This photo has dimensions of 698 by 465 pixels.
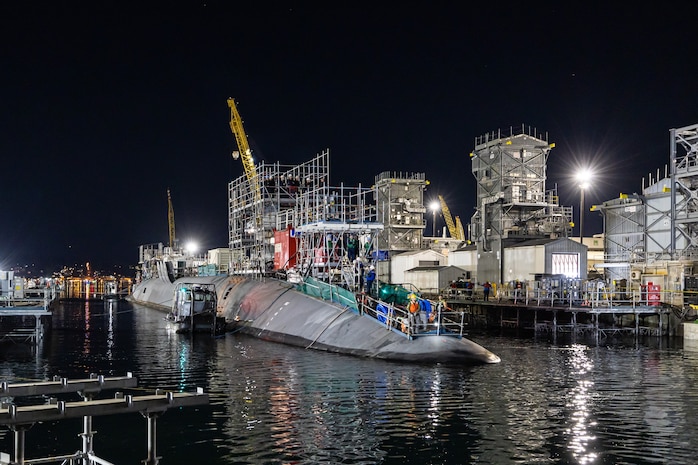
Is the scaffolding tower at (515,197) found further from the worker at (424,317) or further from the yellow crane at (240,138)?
the worker at (424,317)

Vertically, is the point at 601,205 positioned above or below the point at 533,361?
above

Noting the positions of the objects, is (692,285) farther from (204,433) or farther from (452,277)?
(204,433)

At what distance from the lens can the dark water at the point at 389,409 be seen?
19141 mm

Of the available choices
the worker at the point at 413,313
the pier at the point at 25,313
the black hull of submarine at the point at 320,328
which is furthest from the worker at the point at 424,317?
the pier at the point at 25,313

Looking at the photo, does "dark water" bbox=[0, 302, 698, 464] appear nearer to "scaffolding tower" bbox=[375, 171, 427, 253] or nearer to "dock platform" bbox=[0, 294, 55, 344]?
"dock platform" bbox=[0, 294, 55, 344]


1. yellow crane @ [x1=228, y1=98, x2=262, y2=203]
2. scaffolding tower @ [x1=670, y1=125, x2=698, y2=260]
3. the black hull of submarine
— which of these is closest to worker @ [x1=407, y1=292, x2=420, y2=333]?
the black hull of submarine

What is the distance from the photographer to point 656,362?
126ft

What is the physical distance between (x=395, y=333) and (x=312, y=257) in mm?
12384

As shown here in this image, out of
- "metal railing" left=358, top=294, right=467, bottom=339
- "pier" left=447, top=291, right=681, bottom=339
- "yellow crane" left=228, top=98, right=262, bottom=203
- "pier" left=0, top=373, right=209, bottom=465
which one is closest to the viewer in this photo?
"pier" left=0, top=373, right=209, bottom=465

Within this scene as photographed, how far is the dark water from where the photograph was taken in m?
19.1

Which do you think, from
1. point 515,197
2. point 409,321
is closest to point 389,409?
point 409,321

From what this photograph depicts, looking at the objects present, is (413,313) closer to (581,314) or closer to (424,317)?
(424,317)

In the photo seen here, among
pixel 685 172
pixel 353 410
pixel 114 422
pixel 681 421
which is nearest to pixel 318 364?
pixel 353 410

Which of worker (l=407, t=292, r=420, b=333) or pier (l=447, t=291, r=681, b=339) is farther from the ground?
worker (l=407, t=292, r=420, b=333)
